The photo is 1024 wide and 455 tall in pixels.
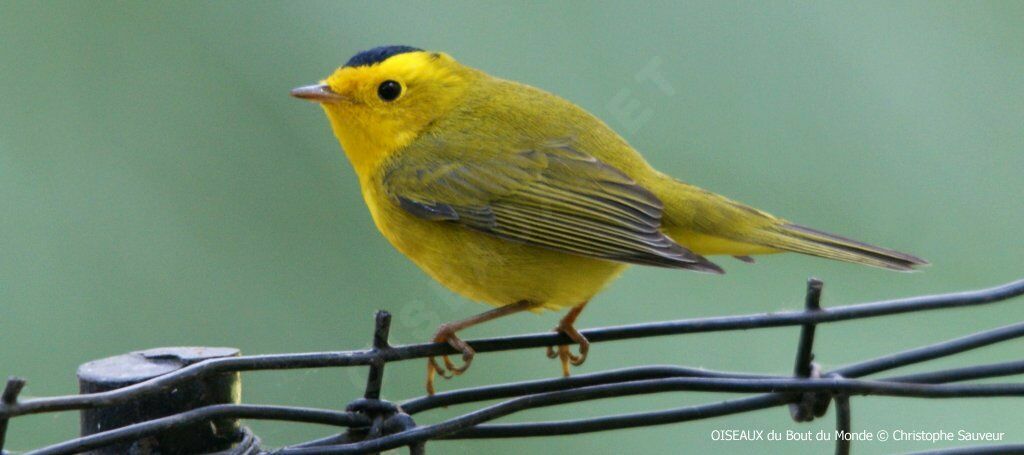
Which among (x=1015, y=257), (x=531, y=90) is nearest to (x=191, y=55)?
(x=531, y=90)

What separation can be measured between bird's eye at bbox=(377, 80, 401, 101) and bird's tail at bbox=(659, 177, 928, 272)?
87cm

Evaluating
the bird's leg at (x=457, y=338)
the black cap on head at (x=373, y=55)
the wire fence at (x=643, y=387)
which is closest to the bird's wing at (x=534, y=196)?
the bird's leg at (x=457, y=338)

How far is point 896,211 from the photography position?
3.69m

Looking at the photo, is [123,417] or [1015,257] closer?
[123,417]

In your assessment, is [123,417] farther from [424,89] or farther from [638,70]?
[638,70]

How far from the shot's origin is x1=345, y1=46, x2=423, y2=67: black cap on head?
3.53 meters

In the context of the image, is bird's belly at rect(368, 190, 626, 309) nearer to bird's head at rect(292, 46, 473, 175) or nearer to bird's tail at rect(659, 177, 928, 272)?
bird's tail at rect(659, 177, 928, 272)

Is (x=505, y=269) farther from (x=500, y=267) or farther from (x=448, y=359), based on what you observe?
(x=448, y=359)

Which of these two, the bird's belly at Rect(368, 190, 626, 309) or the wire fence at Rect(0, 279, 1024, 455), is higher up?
the bird's belly at Rect(368, 190, 626, 309)

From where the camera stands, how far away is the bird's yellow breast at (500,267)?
309cm

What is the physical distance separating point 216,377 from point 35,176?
6.45ft

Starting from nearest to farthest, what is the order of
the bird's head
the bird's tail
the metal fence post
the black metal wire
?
the black metal wire, the metal fence post, the bird's tail, the bird's head

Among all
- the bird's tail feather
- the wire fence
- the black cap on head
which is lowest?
the wire fence

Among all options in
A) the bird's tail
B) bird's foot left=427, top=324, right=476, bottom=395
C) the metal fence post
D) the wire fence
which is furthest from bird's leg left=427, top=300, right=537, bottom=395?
the metal fence post
